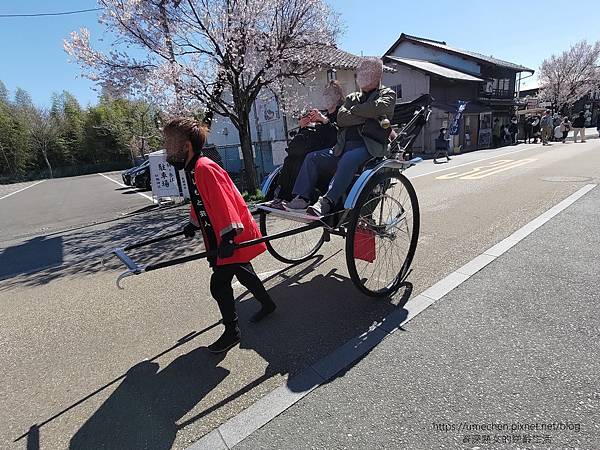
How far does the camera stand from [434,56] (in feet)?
90.8

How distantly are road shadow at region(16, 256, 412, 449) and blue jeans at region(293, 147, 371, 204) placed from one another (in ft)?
3.13

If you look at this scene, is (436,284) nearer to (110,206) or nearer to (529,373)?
(529,373)

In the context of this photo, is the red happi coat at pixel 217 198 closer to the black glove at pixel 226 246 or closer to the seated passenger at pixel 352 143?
the black glove at pixel 226 246

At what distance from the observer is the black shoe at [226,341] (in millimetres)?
2590

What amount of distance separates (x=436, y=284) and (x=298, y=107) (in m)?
10.1

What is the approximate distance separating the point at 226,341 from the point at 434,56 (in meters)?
30.9

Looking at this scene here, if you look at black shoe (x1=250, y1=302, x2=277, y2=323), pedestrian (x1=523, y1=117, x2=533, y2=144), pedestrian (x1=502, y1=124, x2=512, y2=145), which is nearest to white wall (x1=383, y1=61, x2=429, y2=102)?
pedestrian (x1=502, y1=124, x2=512, y2=145)

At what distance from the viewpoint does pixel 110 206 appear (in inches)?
468

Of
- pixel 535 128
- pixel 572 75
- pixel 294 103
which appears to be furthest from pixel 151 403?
pixel 572 75

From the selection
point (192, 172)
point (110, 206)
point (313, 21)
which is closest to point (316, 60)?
point (313, 21)

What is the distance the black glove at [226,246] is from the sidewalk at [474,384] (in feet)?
3.26

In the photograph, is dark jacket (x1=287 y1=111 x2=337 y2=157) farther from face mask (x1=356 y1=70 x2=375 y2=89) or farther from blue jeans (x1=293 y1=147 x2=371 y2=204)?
face mask (x1=356 y1=70 x2=375 y2=89)

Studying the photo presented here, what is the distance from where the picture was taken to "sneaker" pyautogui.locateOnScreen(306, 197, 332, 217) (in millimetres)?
2906

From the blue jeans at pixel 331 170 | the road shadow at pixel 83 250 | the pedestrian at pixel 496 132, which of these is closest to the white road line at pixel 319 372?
the blue jeans at pixel 331 170
